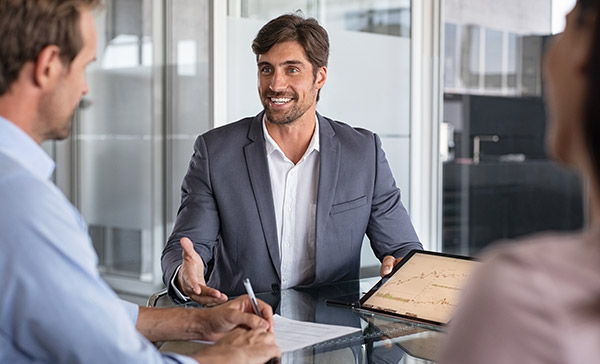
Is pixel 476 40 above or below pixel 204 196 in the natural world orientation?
above

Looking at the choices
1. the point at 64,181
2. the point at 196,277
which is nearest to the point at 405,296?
the point at 196,277

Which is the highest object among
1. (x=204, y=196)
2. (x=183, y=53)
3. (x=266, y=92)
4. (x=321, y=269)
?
(x=183, y=53)

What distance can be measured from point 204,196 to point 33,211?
1.68 meters

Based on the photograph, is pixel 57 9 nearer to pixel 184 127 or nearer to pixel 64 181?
pixel 184 127

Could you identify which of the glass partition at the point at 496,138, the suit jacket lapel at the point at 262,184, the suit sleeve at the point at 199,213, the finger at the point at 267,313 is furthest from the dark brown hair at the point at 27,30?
the glass partition at the point at 496,138

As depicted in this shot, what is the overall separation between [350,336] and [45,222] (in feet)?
3.18

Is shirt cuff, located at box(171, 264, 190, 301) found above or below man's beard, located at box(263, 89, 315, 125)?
below

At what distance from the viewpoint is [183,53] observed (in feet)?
14.9

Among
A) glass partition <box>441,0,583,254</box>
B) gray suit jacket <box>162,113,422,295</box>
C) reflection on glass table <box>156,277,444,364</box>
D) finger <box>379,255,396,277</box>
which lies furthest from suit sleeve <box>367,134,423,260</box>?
glass partition <box>441,0,583,254</box>

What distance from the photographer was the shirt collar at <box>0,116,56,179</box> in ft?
4.34

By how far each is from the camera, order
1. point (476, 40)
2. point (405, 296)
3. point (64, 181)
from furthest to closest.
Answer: point (476, 40), point (64, 181), point (405, 296)

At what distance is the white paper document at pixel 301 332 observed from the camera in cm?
189

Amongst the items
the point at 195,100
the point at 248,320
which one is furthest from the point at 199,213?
the point at 195,100

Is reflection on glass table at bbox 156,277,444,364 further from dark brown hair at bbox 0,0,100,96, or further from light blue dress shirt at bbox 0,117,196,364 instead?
dark brown hair at bbox 0,0,100,96
